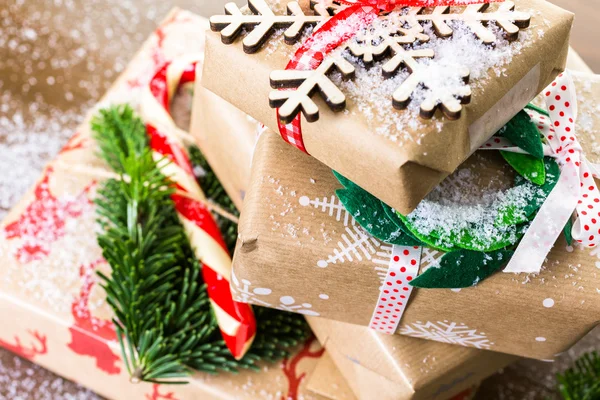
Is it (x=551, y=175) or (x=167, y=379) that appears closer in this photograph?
(x=551, y=175)

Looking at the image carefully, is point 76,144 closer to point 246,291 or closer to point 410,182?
point 246,291

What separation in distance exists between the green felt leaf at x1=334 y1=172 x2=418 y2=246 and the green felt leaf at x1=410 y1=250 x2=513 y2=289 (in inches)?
1.3

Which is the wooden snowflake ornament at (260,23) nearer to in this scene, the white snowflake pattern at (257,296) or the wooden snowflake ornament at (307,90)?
the wooden snowflake ornament at (307,90)

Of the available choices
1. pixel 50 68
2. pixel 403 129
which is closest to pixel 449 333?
pixel 403 129

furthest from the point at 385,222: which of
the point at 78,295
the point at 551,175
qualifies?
the point at 78,295

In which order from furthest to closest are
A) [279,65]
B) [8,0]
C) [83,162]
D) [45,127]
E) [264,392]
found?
[8,0], [45,127], [83,162], [264,392], [279,65]

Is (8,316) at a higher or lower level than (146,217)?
lower

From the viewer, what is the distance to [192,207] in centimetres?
86

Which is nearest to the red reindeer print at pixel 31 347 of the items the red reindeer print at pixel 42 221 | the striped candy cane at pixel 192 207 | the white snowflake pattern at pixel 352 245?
the red reindeer print at pixel 42 221

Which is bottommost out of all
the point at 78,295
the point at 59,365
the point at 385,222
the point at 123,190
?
the point at 59,365

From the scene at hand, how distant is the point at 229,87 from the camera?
23.0 inches

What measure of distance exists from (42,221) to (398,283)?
0.57 meters

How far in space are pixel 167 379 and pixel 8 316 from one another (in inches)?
10.0

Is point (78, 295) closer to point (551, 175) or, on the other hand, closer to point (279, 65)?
point (279, 65)
